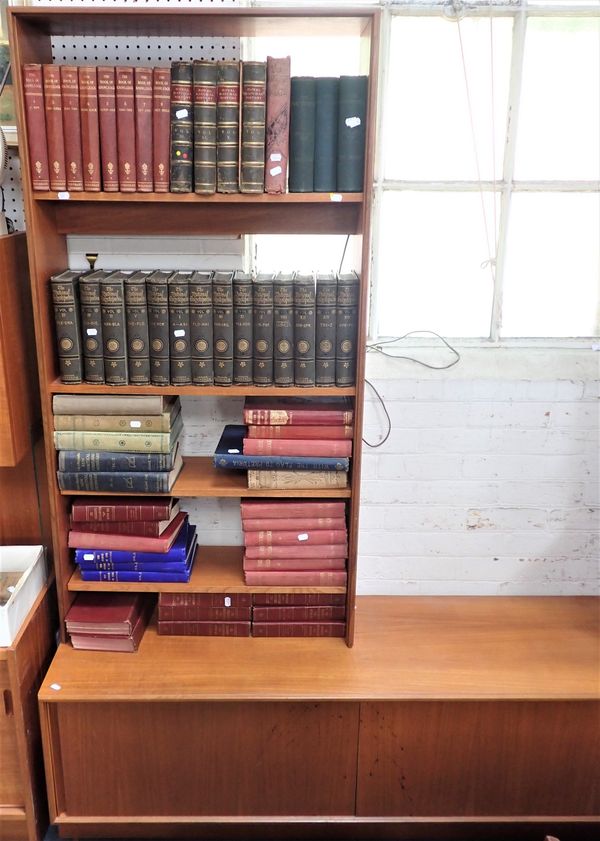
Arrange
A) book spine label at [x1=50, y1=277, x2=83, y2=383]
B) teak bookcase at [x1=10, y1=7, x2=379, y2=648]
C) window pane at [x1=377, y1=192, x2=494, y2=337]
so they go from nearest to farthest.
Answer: teak bookcase at [x1=10, y1=7, x2=379, y2=648]
book spine label at [x1=50, y1=277, x2=83, y2=383]
window pane at [x1=377, y1=192, x2=494, y2=337]

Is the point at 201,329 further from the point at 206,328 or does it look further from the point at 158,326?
the point at 158,326

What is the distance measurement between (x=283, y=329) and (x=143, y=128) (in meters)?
0.61

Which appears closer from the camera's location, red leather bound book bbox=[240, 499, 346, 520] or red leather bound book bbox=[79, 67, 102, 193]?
red leather bound book bbox=[79, 67, 102, 193]

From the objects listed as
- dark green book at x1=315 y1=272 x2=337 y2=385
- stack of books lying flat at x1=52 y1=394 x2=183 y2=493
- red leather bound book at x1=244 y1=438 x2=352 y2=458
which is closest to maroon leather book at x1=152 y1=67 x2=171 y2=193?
dark green book at x1=315 y1=272 x2=337 y2=385

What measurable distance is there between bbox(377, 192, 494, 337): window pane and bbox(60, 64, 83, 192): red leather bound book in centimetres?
95

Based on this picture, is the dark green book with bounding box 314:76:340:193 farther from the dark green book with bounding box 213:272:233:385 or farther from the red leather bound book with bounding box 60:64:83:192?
the red leather bound book with bounding box 60:64:83:192

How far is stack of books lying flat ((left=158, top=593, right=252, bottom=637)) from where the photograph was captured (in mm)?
2229

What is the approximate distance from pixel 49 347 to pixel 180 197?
54 centimetres

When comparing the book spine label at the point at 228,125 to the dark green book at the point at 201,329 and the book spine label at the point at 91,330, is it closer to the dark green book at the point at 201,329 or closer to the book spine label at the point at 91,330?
the dark green book at the point at 201,329

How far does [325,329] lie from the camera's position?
1984mm

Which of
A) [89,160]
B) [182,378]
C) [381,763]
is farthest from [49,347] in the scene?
[381,763]

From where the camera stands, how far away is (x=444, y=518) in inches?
97.7

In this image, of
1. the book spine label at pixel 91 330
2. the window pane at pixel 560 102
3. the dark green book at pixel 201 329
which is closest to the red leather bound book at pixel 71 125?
the book spine label at pixel 91 330

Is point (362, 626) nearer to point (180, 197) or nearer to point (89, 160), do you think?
point (180, 197)
